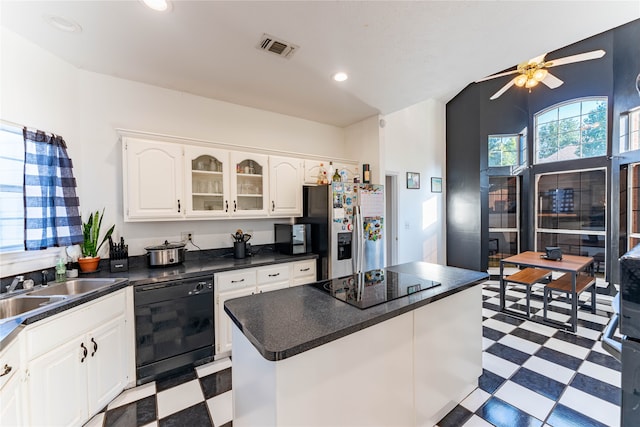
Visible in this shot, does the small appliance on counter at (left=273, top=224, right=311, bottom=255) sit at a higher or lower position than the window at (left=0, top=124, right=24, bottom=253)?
lower

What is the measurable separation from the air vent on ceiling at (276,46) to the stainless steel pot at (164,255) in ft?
6.39

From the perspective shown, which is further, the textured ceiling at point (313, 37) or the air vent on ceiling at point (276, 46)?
the air vent on ceiling at point (276, 46)

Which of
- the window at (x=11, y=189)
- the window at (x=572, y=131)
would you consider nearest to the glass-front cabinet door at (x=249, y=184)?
the window at (x=11, y=189)

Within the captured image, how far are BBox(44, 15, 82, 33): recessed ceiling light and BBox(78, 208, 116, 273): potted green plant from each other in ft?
4.61

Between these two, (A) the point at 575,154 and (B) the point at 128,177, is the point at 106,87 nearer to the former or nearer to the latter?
(B) the point at 128,177

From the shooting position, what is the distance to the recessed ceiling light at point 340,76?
2496mm

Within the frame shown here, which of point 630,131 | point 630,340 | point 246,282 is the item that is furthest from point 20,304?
point 630,131

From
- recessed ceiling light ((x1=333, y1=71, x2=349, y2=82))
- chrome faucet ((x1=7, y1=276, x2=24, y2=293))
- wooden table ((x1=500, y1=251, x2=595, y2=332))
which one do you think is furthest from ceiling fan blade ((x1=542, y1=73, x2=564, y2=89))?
chrome faucet ((x1=7, y1=276, x2=24, y2=293))

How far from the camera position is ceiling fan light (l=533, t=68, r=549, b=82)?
10.4 ft

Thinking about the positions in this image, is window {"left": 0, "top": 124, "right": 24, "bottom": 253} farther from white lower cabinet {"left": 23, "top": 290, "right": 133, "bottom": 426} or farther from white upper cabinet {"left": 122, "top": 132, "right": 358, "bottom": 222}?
white lower cabinet {"left": 23, "top": 290, "right": 133, "bottom": 426}

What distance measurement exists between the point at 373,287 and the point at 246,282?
54.3 inches

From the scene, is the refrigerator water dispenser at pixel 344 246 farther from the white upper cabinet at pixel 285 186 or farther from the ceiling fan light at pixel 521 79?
the ceiling fan light at pixel 521 79

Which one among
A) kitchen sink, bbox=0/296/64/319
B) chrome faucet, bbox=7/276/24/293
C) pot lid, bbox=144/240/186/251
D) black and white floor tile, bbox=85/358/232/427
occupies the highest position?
pot lid, bbox=144/240/186/251

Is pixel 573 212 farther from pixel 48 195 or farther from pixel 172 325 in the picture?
pixel 48 195
